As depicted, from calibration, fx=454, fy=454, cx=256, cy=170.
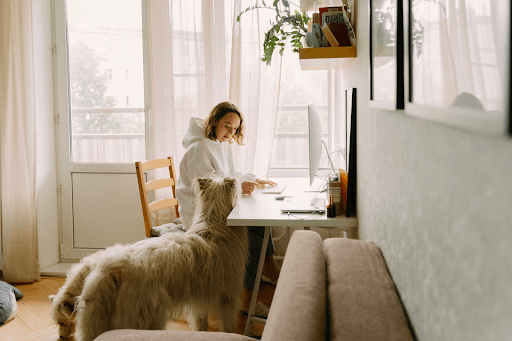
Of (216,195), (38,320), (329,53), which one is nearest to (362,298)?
(216,195)

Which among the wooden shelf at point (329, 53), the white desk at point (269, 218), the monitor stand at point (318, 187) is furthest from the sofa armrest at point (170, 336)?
the monitor stand at point (318, 187)

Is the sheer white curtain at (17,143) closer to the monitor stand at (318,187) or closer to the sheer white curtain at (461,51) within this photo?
the monitor stand at (318,187)

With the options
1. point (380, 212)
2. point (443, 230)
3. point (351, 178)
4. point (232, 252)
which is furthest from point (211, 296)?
point (443, 230)

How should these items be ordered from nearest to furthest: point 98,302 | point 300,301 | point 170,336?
point 300,301
point 170,336
point 98,302

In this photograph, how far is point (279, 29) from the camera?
262cm

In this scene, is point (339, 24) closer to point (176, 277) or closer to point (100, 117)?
point (176, 277)

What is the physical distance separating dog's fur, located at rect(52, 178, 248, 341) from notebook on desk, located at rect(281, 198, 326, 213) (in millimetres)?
249

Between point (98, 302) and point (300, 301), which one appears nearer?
point (300, 301)

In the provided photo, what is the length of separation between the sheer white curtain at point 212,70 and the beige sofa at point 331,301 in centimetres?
204

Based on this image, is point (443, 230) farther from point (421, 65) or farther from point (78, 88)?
point (78, 88)

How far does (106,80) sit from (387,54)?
10.2 ft

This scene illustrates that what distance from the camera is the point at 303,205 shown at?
88.4 inches

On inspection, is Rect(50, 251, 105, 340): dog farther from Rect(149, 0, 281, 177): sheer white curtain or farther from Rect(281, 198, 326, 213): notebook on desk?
Rect(149, 0, 281, 177): sheer white curtain

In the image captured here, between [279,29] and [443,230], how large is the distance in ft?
7.19
